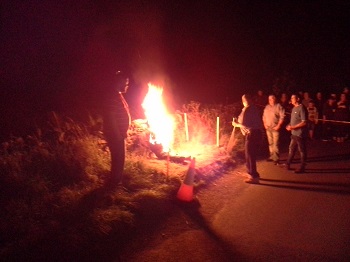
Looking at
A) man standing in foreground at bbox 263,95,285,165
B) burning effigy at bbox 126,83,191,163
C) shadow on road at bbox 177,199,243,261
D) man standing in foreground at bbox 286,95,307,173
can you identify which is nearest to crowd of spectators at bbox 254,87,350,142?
A: man standing in foreground at bbox 263,95,285,165

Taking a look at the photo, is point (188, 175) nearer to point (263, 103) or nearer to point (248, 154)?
point (248, 154)

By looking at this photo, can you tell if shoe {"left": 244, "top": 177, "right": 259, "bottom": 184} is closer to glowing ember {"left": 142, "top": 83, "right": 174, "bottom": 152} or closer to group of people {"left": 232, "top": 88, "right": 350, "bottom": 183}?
group of people {"left": 232, "top": 88, "right": 350, "bottom": 183}

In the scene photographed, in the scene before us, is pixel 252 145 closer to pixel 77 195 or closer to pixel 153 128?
pixel 153 128

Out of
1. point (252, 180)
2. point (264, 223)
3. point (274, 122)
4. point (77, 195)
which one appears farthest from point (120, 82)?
point (274, 122)

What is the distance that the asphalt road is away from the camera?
16.1 feet

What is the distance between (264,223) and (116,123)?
320cm

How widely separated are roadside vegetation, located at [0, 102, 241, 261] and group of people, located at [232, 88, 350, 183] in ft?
4.28

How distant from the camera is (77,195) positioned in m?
6.25

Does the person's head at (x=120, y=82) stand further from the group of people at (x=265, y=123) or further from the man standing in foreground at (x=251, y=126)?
the man standing in foreground at (x=251, y=126)

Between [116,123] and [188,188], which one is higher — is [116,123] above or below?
above

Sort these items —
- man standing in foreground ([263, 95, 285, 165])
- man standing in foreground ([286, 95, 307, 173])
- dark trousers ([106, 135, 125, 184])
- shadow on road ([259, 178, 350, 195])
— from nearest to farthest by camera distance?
1. dark trousers ([106, 135, 125, 184])
2. shadow on road ([259, 178, 350, 195])
3. man standing in foreground ([286, 95, 307, 173])
4. man standing in foreground ([263, 95, 285, 165])

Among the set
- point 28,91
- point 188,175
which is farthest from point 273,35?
point 188,175

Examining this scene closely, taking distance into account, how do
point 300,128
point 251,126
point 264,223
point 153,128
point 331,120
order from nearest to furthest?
point 264,223, point 251,126, point 300,128, point 153,128, point 331,120

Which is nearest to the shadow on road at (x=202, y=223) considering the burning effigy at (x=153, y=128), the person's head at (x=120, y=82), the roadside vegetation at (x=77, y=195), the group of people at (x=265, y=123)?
the roadside vegetation at (x=77, y=195)
